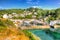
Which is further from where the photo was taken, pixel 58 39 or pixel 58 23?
pixel 58 23

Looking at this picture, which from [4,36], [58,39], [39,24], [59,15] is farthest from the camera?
[59,15]

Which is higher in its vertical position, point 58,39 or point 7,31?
point 7,31

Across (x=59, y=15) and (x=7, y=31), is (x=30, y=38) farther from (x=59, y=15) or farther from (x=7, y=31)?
(x=59, y=15)

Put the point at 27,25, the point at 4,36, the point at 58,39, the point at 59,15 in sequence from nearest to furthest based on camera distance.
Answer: the point at 4,36, the point at 58,39, the point at 27,25, the point at 59,15

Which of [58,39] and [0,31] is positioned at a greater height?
[0,31]

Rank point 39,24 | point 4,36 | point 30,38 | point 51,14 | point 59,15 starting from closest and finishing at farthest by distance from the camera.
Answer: point 4,36 → point 30,38 → point 39,24 → point 59,15 → point 51,14

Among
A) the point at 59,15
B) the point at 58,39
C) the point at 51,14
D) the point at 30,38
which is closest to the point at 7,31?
the point at 30,38

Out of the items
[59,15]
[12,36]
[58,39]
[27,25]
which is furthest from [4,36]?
[59,15]

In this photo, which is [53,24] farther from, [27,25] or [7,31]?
[7,31]

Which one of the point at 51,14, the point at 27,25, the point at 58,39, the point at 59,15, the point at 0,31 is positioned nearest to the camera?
the point at 0,31
